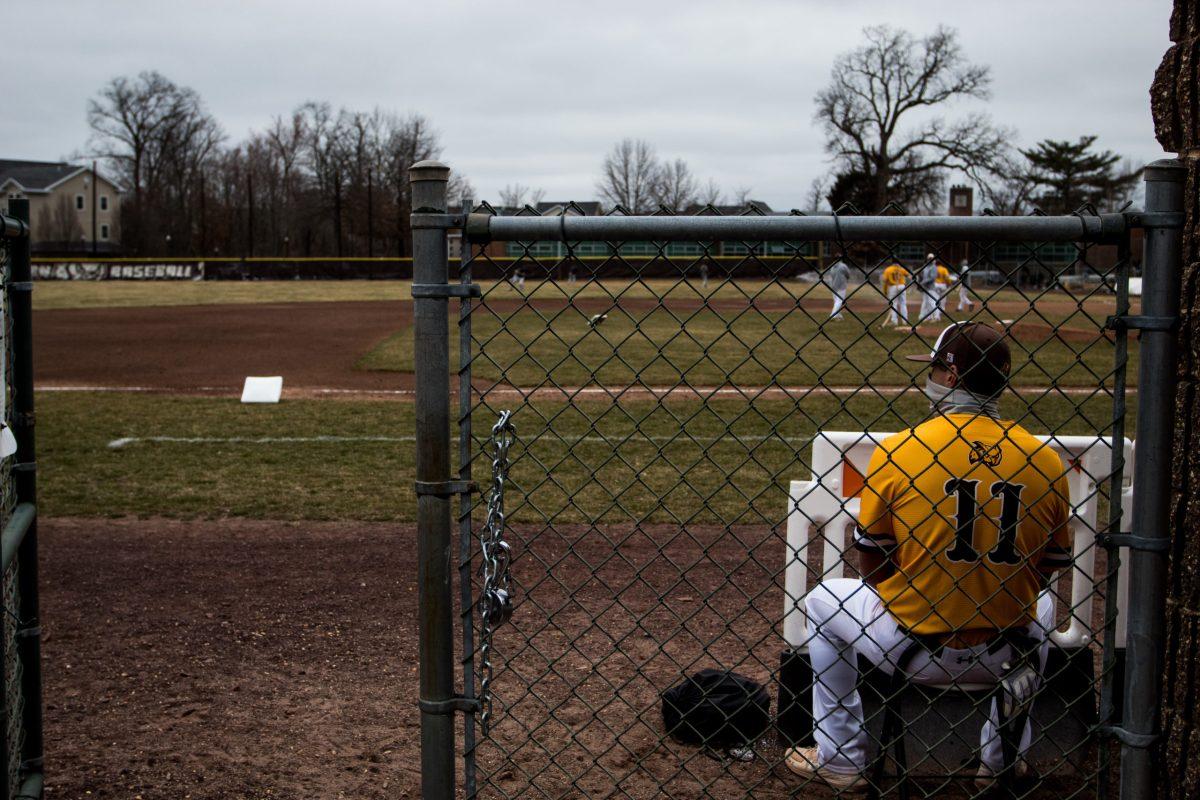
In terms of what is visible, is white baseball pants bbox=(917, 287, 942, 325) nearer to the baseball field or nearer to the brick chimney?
the baseball field

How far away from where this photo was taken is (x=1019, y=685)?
3.07 metres

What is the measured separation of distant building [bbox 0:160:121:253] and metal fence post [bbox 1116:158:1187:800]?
84.6m

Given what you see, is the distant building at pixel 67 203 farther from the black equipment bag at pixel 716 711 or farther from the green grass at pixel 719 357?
the black equipment bag at pixel 716 711

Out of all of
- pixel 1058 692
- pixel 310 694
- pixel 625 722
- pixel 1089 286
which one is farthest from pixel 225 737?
pixel 1089 286

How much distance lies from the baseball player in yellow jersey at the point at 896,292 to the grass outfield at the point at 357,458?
→ 1.37 meters

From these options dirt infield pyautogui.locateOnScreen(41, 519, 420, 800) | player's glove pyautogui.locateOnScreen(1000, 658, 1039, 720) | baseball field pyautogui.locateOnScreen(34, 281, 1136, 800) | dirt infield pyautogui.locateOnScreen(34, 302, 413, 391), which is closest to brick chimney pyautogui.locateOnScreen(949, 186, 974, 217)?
dirt infield pyautogui.locateOnScreen(34, 302, 413, 391)

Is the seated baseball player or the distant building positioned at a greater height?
the distant building

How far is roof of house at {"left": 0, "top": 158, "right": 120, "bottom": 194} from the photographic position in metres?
83.9

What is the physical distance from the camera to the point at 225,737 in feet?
13.3

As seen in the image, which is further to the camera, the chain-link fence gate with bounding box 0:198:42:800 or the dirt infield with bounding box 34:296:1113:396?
the dirt infield with bounding box 34:296:1113:396

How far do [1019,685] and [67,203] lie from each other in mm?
93568

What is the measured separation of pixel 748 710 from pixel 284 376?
1313 cm

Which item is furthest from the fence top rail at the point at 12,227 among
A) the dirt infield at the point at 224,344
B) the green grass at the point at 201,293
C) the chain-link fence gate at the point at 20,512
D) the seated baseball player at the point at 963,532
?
the green grass at the point at 201,293

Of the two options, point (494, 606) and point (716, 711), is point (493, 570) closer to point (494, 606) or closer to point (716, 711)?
point (494, 606)
